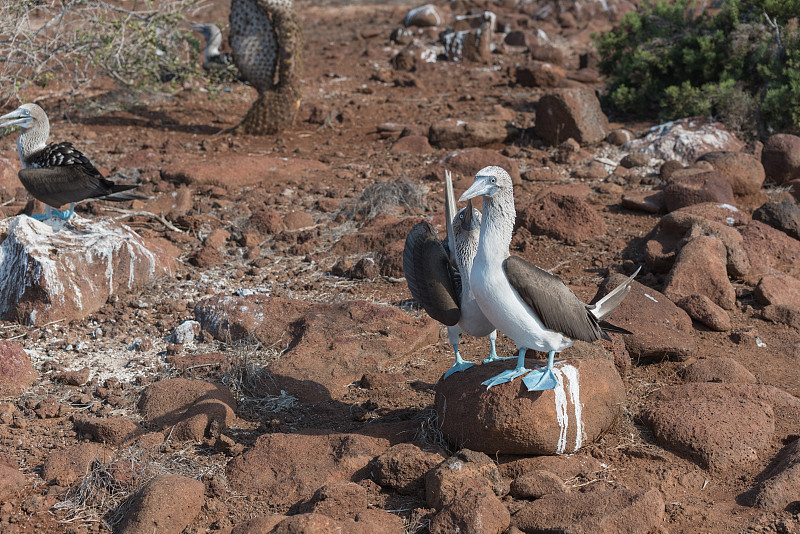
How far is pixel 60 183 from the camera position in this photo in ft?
20.7

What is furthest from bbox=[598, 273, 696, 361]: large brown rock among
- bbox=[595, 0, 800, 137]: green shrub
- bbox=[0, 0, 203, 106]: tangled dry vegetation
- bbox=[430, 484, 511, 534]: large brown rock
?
bbox=[0, 0, 203, 106]: tangled dry vegetation

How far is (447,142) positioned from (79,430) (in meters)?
6.62

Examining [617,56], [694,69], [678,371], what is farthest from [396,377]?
[617,56]

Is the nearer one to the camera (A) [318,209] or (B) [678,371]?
(B) [678,371]

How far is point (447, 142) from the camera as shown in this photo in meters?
10.2

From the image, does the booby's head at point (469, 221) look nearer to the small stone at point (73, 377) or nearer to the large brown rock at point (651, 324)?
the large brown rock at point (651, 324)

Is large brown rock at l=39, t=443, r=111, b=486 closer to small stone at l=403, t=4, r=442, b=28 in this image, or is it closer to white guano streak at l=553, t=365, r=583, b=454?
white guano streak at l=553, t=365, r=583, b=454

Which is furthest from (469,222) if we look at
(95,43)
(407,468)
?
(95,43)

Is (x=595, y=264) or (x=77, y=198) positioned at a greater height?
(x=77, y=198)

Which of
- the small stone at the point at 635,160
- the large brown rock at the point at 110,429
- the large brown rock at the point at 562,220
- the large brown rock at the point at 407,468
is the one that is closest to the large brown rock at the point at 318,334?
the large brown rock at the point at 110,429

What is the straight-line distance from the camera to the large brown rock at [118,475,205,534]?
3619 mm

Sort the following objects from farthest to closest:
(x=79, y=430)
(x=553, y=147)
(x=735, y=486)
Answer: (x=553, y=147) < (x=79, y=430) < (x=735, y=486)

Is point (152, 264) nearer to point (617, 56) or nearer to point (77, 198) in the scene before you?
point (77, 198)

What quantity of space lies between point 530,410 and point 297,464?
1264mm
